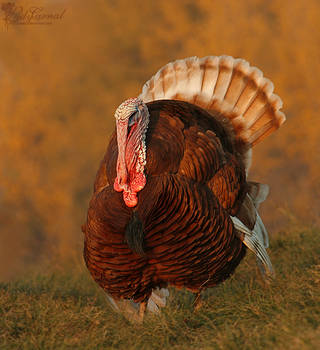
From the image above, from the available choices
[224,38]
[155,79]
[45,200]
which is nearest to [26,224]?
[45,200]

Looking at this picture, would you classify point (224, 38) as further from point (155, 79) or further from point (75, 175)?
point (155, 79)

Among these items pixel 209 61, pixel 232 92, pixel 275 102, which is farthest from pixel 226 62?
pixel 275 102

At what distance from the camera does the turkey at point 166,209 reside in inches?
157

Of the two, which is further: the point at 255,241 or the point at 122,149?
the point at 255,241

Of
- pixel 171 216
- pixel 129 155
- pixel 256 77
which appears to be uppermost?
pixel 256 77

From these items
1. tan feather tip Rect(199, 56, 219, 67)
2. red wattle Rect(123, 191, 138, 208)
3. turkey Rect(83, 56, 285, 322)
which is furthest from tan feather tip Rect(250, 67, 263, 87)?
red wattle Rect(123, 191, 138, 208)

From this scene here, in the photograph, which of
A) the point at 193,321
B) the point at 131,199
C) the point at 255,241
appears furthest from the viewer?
the point at 255,241

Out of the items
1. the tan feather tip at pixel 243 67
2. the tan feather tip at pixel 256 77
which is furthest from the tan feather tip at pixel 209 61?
the tan feather tip at pixel 256 77

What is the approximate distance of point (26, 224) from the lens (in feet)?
33.5

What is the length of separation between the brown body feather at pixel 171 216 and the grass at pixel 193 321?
26cm

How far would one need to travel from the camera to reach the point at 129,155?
4004mm

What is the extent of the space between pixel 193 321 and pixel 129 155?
1235 millimetres

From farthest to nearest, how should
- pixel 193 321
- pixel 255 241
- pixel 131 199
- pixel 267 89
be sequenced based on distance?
1. pixel 267 89
2. pixel 255 241
3. pixel 193 321
4. pixel 131 199

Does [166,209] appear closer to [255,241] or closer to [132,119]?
[132,119]
